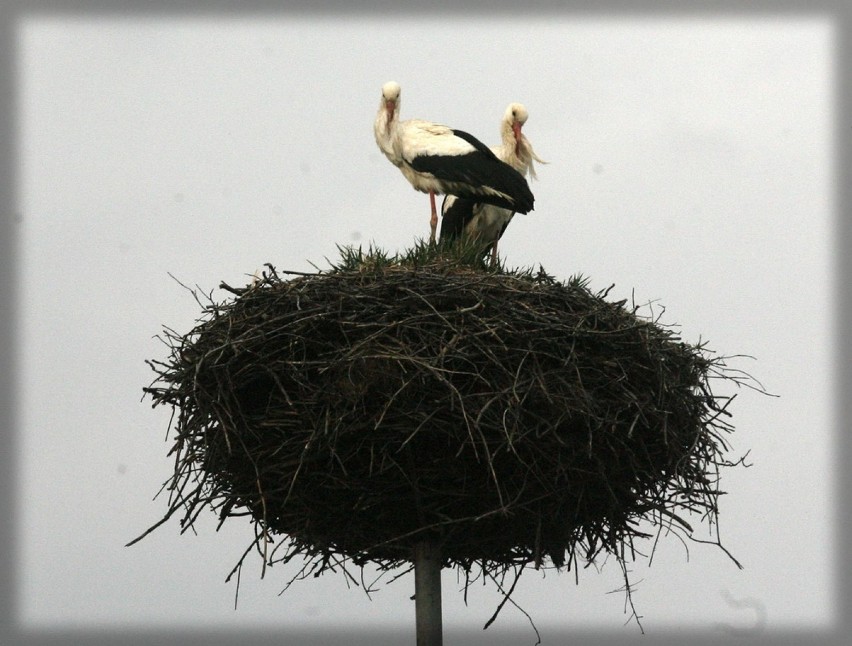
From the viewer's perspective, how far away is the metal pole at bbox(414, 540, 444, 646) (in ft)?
28.3

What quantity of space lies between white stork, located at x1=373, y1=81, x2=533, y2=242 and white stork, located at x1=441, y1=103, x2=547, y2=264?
0.37 meters

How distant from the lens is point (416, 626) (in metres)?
8.67

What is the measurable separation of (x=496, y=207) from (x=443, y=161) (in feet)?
2.46

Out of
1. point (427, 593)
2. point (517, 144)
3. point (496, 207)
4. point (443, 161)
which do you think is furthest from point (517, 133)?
point (427, 593)

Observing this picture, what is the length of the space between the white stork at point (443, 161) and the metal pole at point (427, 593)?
9.52 ft

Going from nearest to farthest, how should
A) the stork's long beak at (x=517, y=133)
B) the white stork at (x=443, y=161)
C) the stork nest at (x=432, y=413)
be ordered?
the stork nest at (x=432, y=413), the white stork at (x=443, y=161), the stork's long beak at (x=517, y=133)

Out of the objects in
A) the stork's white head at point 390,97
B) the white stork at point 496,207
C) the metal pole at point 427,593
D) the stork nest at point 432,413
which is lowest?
the metal pole at point 427,593

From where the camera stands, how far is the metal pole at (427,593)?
28.3 feet

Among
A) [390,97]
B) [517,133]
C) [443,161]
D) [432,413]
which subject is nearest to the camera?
[432,413]

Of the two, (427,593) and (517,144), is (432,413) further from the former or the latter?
(517,144)

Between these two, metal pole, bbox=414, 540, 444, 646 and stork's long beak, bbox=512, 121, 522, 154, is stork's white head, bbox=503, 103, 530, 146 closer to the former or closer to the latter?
stork's long beak, bbox=512, 121, 522, 154

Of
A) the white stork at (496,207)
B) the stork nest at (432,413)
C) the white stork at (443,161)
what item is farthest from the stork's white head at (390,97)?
Result: the stork nest at (432,413)

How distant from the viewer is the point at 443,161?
11.1m

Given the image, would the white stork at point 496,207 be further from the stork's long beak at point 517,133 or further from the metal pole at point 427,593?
the metal pole at point 427,593
